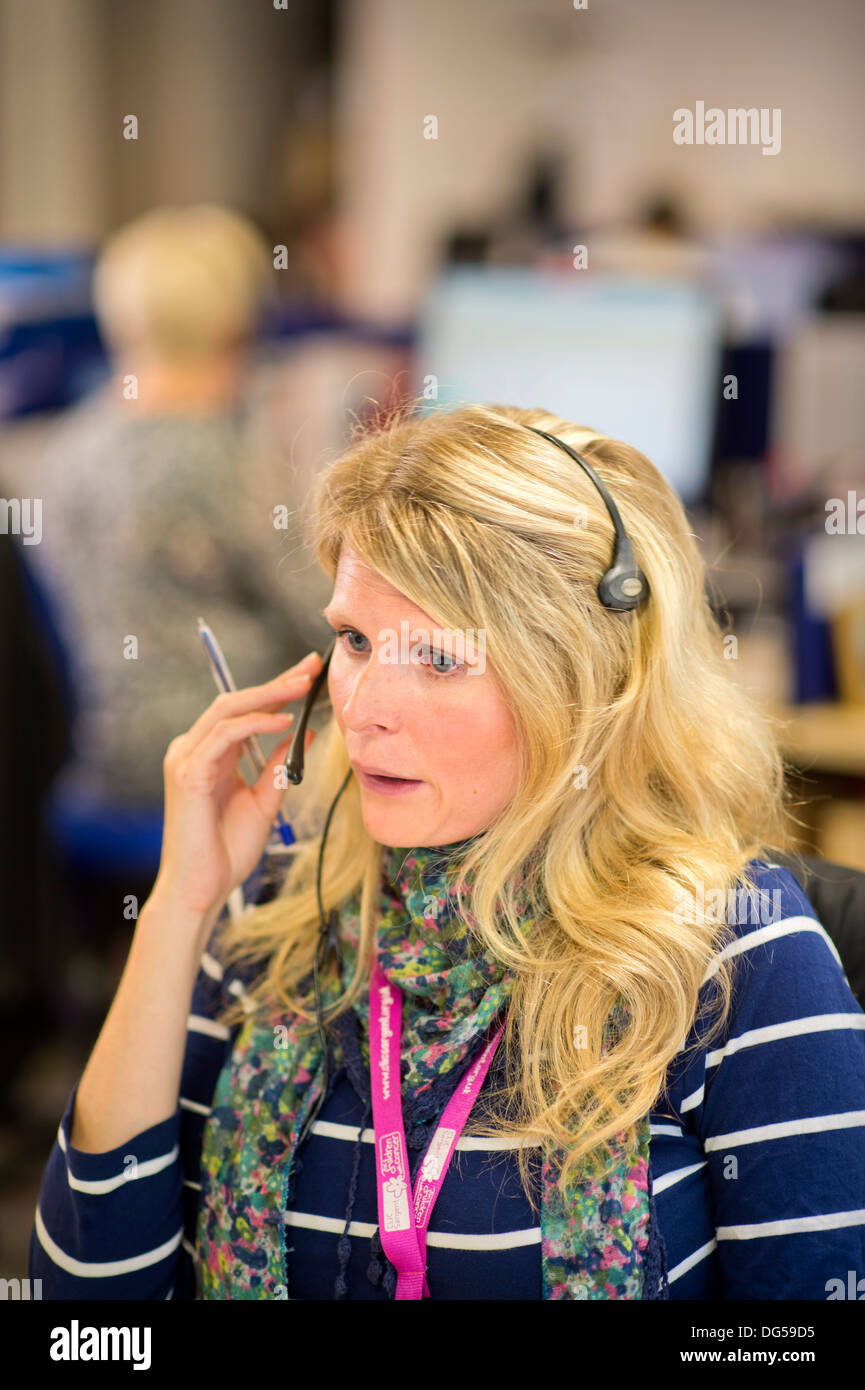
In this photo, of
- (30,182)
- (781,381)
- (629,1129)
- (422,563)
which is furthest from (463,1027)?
(30,182)

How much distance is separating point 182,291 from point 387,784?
170cm

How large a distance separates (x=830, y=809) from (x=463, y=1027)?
1.28 meters

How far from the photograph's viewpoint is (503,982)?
3.17 feet

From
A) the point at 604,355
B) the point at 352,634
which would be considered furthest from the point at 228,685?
the point at 604,355

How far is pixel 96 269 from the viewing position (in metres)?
2.80

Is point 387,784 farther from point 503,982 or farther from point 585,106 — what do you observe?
point 585,106

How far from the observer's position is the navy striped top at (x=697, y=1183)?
844 millimetres

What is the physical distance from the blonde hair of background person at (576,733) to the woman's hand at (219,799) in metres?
0.10

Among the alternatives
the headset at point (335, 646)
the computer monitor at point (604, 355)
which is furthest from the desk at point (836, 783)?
the headset at point (335, 646)

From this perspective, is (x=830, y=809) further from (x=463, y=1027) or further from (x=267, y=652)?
(x=463, y=1027)
